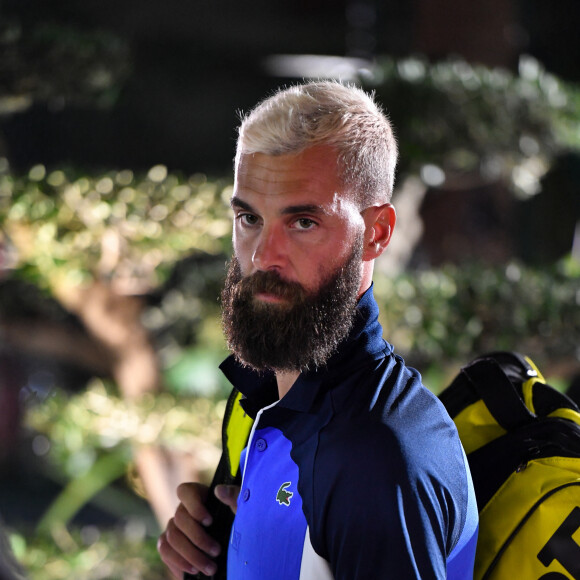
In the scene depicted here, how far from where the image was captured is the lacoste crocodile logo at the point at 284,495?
0.59 meters

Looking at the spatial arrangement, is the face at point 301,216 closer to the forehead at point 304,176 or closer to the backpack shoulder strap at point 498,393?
the forehead at point 304,176

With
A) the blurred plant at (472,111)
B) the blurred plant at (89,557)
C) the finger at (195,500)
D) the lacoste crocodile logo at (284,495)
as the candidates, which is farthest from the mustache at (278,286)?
the blurred plant at (89,557)

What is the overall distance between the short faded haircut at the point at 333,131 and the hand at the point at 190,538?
0.29 meters

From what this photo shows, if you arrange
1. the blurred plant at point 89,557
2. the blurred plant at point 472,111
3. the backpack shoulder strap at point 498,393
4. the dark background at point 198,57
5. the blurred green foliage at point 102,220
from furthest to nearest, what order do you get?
the dark background at point 198,57 < the blurred plant at point 89,557 < the blurred plant at point 472,111 < the blurred green foliage at point 102,220 < the backpack shoulder strap at point 498,393

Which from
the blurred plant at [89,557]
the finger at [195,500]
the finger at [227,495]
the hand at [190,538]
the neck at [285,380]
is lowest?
the blurred plant at [89,557]

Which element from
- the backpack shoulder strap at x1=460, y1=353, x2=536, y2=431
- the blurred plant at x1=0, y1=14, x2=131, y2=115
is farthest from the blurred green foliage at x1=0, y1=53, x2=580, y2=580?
the backpack shoulder strap at x1=460, y1=353, x2=536, y2=431

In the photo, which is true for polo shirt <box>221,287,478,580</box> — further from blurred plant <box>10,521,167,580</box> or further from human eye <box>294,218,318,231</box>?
blurred plant <box>10,521,167,580</box>

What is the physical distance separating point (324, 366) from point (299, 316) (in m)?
0.04

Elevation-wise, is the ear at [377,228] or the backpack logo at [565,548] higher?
the ear at [377,228]

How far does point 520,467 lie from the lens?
65cm

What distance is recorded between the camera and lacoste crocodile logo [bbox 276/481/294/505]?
1.93 feet

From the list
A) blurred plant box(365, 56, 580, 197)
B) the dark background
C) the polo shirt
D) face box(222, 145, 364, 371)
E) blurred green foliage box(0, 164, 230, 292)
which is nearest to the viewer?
the polo shirt

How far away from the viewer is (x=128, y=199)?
1477 millimetres

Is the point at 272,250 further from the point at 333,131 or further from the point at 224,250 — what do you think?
the point at 224,250
